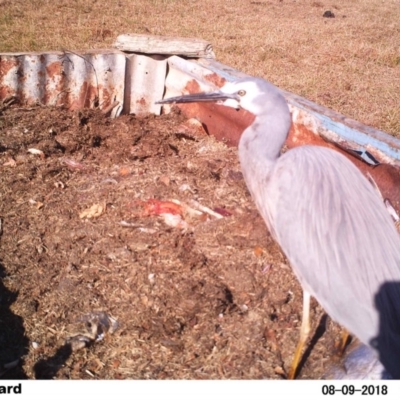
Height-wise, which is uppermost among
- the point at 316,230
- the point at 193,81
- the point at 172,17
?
the point at 316,230

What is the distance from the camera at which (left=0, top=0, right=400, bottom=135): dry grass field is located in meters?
6.82

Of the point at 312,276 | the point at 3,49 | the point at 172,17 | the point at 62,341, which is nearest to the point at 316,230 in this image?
the point at 312,276

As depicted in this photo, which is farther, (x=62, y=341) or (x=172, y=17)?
(x=172, y=17)

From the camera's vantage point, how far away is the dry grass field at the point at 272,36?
6824 millimetres

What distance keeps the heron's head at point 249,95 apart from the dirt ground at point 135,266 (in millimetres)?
962

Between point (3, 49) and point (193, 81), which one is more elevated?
point (193, 81)

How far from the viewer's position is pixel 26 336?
9.00 feet

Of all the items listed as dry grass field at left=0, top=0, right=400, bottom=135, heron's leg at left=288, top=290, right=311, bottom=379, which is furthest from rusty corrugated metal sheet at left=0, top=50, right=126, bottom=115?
heron's leg at left=288, top=290, right=311, bottom=379

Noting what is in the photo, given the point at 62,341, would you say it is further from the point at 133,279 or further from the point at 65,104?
the point at 65,104

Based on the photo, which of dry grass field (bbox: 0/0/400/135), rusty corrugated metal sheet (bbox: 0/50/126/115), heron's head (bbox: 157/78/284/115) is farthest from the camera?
dry grass field (bbox: 0/0/400/135)

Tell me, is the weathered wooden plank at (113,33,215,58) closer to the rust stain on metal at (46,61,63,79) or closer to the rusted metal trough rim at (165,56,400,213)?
the rusted metal trough rim at (165,56,400,213)

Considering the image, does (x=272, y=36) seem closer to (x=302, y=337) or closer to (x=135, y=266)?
(x=135, y=266)

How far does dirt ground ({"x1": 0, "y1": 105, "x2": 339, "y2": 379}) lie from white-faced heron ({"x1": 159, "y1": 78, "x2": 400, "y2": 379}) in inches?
16.6
